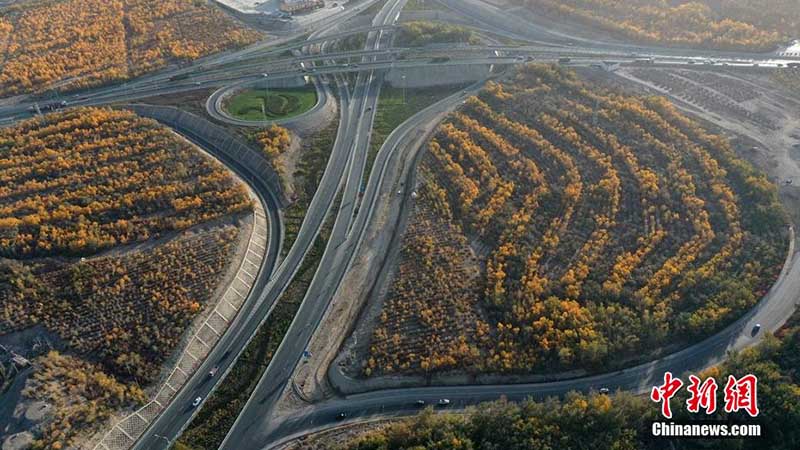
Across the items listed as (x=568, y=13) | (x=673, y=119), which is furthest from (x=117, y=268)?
(x=568, y=13)

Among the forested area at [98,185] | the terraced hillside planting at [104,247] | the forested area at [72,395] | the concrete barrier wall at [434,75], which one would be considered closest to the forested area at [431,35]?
the concrete barrier wall at [434,75]

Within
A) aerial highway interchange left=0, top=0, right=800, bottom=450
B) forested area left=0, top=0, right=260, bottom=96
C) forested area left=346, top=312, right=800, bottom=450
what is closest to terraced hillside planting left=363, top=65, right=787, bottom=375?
aerial highway interchange left=0, top=0, right=800, bottom=450

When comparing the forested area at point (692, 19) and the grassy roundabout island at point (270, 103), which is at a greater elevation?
the forested area at point (692, 19)

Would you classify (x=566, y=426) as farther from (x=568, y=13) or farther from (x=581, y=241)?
(x=568, y=13)

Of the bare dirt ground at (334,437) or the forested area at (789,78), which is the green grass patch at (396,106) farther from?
the forested area at (789,78)

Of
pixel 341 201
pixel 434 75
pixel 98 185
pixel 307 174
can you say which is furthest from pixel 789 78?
pixel 98 185

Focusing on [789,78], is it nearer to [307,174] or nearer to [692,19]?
[692,19]
